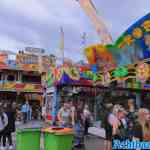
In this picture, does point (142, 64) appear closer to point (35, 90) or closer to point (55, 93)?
point (55, 93)

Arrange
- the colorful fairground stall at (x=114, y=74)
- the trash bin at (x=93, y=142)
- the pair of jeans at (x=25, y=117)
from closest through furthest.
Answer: the trash bin at (x=93, y=142) → the colorful fairground stall at (x=114, y=74) → the pair of jeans at (x=25, y=117)

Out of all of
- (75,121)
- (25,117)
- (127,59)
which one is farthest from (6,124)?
(25,117)

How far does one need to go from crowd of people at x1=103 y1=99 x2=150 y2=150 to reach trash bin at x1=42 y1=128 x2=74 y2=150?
1133 millimetres

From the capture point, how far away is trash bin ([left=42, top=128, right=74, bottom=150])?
319 inches

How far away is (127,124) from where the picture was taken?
8609mm

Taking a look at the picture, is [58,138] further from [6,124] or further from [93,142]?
[93,142]

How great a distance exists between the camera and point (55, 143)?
8.14 meters

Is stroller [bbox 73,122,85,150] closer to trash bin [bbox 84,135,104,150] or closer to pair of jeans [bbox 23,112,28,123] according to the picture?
trash bin [bbox 84,135,104,150]

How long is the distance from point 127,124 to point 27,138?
2517mm

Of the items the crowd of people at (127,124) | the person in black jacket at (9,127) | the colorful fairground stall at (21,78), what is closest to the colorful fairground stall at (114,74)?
the crowd of people at (127,124)

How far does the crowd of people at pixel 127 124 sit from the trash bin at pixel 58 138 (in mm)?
1133

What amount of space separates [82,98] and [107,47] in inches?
246

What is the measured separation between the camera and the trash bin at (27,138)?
8.62 m

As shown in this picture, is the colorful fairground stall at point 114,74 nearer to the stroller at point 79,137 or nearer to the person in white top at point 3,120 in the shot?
the stroller at point 79,137
